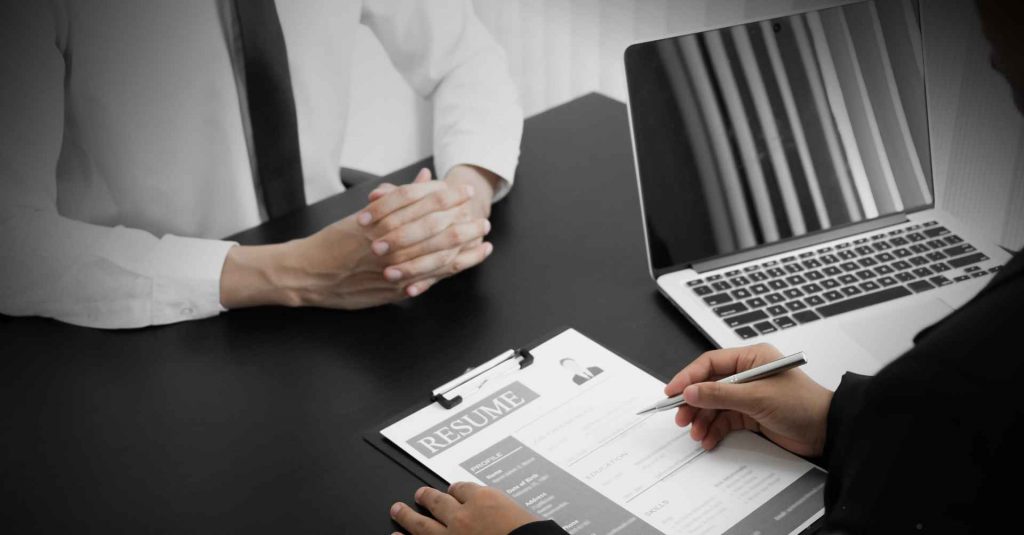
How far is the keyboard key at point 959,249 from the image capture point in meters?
1.13

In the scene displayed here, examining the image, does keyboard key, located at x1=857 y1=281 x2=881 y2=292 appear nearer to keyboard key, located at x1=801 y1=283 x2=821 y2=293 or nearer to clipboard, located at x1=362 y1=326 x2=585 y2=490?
keyboard key, located at x1=801 y1=283 x2=821 y2=293

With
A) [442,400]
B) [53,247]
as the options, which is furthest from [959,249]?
[53,247]

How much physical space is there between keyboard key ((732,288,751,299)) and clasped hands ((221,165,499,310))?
33 cm

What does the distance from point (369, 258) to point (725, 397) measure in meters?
0.51

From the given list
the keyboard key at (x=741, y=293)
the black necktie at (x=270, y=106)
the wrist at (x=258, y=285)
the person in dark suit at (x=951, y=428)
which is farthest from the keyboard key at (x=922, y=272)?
the black necktie at (x=270, y=106)

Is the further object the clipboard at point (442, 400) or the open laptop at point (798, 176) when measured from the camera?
the open laptop at point (798, 176)

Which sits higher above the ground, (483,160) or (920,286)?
(483,160)

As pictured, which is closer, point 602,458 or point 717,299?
point 602,458

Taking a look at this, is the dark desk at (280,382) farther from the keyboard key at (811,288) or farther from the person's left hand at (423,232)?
the keyboard key at (811,288)

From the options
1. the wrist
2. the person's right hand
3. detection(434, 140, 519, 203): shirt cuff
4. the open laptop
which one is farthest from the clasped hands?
the person's right hand

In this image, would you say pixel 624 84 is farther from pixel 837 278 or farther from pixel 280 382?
pixel 280 382

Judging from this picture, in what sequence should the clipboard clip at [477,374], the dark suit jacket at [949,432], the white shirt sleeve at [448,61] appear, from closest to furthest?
the dark suit jacket at [949,432], the clipboard clip at [477,374], the white shirt sleeve at [448,61]

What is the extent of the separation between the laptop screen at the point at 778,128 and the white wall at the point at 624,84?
0.07m

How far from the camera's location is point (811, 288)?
109 cm
